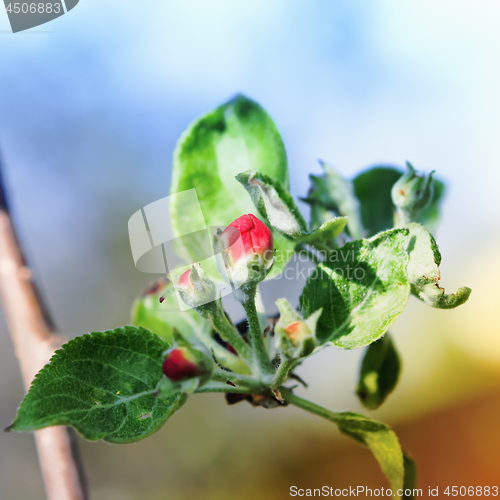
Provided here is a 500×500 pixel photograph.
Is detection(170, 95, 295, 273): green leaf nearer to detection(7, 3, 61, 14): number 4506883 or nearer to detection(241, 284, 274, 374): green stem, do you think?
detection(241, 284, 274, 374): green stem

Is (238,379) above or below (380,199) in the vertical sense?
below

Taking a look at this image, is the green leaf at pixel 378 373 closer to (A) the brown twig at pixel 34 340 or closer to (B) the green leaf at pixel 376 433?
(B) the green leaf at pixel 376 433

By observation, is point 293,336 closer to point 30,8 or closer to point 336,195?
point 336,195

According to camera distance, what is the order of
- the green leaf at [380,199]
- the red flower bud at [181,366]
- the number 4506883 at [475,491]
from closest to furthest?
the red flower bud at [181,366] → the green leaf at [380,199] → the number 4506883 at [475,491]

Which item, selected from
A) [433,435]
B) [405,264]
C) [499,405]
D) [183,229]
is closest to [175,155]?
[183,229]

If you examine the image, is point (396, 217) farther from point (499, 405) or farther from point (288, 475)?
point (288, 475)

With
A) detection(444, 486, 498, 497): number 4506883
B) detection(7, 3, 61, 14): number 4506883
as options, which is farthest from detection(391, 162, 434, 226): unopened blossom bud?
detection(444, 486, 498, 497): number 4506883

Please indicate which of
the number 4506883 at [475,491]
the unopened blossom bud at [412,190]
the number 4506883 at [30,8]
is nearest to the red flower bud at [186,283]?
the unopened blossom bud at [412,190]

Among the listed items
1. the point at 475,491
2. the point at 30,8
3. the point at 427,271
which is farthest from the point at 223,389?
the point at 475,491
